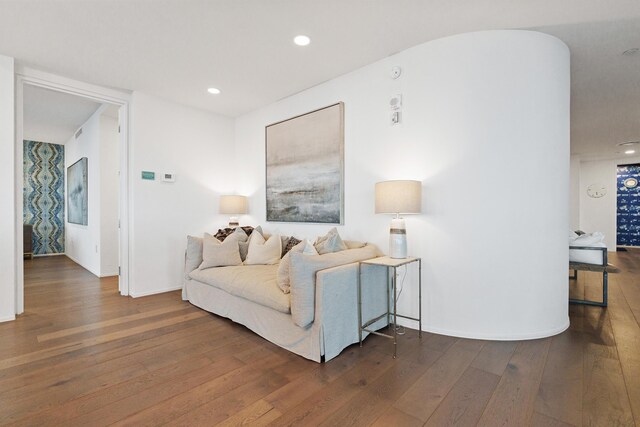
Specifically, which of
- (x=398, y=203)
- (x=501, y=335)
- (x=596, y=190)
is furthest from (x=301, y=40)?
(x=596, y=190)

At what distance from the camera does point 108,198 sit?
517 cm

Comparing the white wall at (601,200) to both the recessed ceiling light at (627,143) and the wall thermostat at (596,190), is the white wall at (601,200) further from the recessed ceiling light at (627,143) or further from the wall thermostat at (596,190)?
the recessed ceiling light at (627,143)

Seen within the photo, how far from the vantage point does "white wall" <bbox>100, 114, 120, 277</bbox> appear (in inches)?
199

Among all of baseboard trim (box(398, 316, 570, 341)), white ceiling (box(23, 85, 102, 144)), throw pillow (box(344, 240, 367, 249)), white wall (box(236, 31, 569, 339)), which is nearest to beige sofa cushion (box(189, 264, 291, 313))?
throw pillow (box(344, 240, 367, 249))

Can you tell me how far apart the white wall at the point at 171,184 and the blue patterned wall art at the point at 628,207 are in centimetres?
992

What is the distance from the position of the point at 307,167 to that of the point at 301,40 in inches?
56.0

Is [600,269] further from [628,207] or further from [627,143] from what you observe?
[628,207]

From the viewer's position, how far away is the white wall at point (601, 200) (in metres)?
8.27

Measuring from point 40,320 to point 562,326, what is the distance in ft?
16.0

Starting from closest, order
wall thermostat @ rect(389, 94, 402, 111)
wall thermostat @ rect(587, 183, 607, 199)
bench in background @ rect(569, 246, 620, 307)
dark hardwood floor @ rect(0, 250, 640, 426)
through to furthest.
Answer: dark hardwood floor @ rect(0, 250, 640, 426), wall thermostat @ rect(389, 94, 402, 111), bench in background @ rect(569, 246, 620, 307), wall thermostat @ rect(587, 183, 607, 199)

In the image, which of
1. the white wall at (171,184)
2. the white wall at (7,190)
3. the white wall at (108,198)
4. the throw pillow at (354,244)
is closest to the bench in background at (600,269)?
the throw pillow at (354,244)

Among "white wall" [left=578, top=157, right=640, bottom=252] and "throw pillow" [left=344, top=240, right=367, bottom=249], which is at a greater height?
"white wall" [left=578, top=157, right=640, bottom=252]

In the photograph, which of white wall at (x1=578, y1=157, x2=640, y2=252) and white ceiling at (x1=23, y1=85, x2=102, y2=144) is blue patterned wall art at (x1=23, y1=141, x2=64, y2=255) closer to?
white ceiling at (x1=23, y1=85, x2=102, y2=144)

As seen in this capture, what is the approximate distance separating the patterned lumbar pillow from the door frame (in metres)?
1.68
